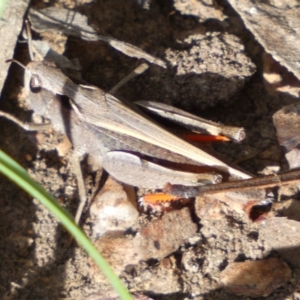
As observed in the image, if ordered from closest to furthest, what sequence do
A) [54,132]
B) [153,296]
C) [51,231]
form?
[153,296] < [51,231] < [54,132]

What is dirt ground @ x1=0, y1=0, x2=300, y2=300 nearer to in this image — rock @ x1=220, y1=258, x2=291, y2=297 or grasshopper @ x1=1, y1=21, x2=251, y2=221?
rock @ x1=220, y1=258, x2=291, y2=297

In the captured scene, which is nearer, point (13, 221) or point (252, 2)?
point (13, 221)

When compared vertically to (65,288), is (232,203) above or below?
above

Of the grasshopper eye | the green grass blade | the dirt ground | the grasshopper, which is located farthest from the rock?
the grasshopper eye

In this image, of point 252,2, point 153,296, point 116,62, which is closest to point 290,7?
point 252,2

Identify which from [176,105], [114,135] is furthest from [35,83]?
[176,105]

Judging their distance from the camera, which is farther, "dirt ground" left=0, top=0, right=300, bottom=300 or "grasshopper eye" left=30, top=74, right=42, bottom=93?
"grasshopper eye" left=30, top=74, right=42, bottom=93

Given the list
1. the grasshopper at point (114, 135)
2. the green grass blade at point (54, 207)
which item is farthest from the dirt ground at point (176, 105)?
the green grass blade at point (54, 207)

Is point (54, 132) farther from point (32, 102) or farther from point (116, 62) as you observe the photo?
point (116, 62)
